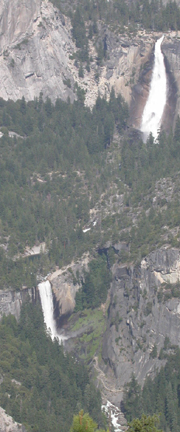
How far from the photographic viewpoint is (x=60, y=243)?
15950cm

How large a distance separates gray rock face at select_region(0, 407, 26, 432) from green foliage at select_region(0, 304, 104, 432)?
3.67 feet

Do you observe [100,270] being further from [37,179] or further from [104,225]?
[37,179]

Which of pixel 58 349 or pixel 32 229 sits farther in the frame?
pixel 32 229

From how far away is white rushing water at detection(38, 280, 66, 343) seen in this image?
15400 cm

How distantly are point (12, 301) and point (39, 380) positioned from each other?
72.2ft

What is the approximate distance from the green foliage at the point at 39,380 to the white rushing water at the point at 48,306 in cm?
652

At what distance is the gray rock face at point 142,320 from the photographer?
13712 centimetres

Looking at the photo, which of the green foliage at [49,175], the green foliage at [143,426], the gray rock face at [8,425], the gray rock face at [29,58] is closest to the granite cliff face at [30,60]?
the gray rock face at [29,58]

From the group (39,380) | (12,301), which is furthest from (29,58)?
(39,380)

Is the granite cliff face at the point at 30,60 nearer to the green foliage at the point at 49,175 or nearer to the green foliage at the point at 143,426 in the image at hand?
the green foliage at the point at 49,175

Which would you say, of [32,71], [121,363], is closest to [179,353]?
[121,363]

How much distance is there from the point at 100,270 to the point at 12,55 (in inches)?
2337

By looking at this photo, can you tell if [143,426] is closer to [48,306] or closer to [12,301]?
[12,301]

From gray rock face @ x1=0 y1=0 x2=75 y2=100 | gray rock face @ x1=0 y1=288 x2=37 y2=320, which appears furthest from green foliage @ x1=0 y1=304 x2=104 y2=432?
gray rock face @ x1=0 y1=0 x2=75 y2=100
